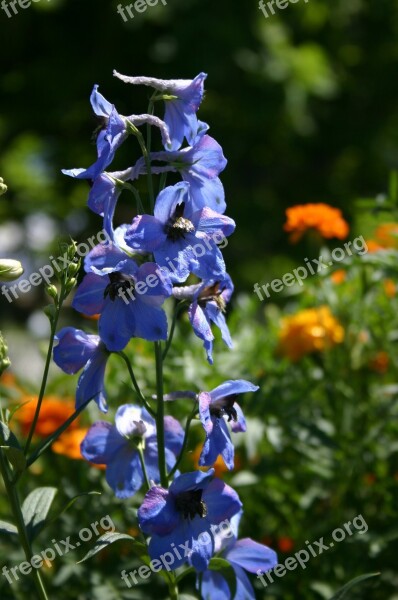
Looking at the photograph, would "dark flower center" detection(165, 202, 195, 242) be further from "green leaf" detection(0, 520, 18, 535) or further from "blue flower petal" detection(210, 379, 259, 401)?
"green leaf" detection(0, 520, 18, 535)

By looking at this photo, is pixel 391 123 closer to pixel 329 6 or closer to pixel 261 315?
pixel 329 6

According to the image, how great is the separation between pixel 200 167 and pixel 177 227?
0.10m

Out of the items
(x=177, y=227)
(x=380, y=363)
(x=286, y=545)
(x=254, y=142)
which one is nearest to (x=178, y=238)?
(x=177, y=227)

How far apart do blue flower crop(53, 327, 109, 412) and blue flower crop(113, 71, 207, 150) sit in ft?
0.92

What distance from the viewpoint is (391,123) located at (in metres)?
5.84

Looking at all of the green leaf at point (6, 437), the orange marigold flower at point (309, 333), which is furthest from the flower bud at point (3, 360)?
the orange marigold flower at point (309, 333)

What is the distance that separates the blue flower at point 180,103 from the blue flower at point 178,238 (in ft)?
0.34

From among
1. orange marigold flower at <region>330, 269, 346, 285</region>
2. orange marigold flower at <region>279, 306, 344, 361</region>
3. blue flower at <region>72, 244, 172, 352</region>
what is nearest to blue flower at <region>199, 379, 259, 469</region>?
blue flower at <region>72, 244, 172, 352</region>

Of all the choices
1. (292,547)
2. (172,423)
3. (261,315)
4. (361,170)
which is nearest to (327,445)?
(292,547)

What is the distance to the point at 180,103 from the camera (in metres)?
1.23

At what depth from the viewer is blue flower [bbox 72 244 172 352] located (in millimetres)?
1147

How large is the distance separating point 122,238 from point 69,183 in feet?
13.6

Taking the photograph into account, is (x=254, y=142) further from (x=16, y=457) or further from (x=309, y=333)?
(x=16, y=457)

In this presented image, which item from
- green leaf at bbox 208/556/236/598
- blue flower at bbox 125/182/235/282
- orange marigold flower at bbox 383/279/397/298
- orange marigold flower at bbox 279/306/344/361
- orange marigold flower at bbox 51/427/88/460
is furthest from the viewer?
orange marigold flower at bbox 383/279/397/298
